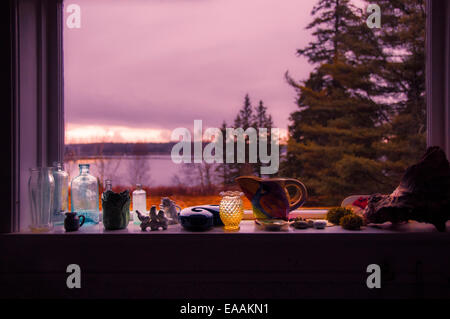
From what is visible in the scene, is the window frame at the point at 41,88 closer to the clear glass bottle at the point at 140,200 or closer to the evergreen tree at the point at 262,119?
the clear glass bottle at the point at 140,200

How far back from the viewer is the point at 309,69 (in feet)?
5.04

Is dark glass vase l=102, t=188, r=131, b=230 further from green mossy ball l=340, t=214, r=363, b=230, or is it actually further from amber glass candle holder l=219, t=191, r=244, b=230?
green mossy ball l=340, t=214, r=363, b=230

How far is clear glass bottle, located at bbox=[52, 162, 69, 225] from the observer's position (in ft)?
4.75

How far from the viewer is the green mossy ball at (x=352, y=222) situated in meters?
1.29

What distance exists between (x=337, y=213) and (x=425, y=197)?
345mm

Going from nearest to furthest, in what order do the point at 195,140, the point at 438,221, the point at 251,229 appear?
1. the point at 438,221
2. the point at 251,229
3. the point at 195,140

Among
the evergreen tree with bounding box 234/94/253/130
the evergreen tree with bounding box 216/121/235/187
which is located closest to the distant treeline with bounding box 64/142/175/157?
the evergreen tree with bounding box 216/121/235/187

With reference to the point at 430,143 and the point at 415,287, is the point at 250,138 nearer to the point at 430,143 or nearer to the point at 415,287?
the point at 430,143

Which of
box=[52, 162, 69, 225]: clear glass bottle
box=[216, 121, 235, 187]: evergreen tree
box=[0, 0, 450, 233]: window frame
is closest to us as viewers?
box=[0, 0, 450, 233]: window frame

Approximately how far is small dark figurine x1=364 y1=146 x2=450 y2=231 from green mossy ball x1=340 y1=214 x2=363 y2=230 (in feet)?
0.22

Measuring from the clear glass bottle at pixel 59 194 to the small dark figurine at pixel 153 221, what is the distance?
16.5 inches

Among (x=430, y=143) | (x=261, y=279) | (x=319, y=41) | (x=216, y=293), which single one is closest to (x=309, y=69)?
(x=319, y=41)

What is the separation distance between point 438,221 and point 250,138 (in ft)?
2.81

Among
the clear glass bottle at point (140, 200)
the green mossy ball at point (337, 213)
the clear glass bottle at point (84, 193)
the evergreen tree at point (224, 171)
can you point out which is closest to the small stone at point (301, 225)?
the green mossy ball at point (337, 213)
